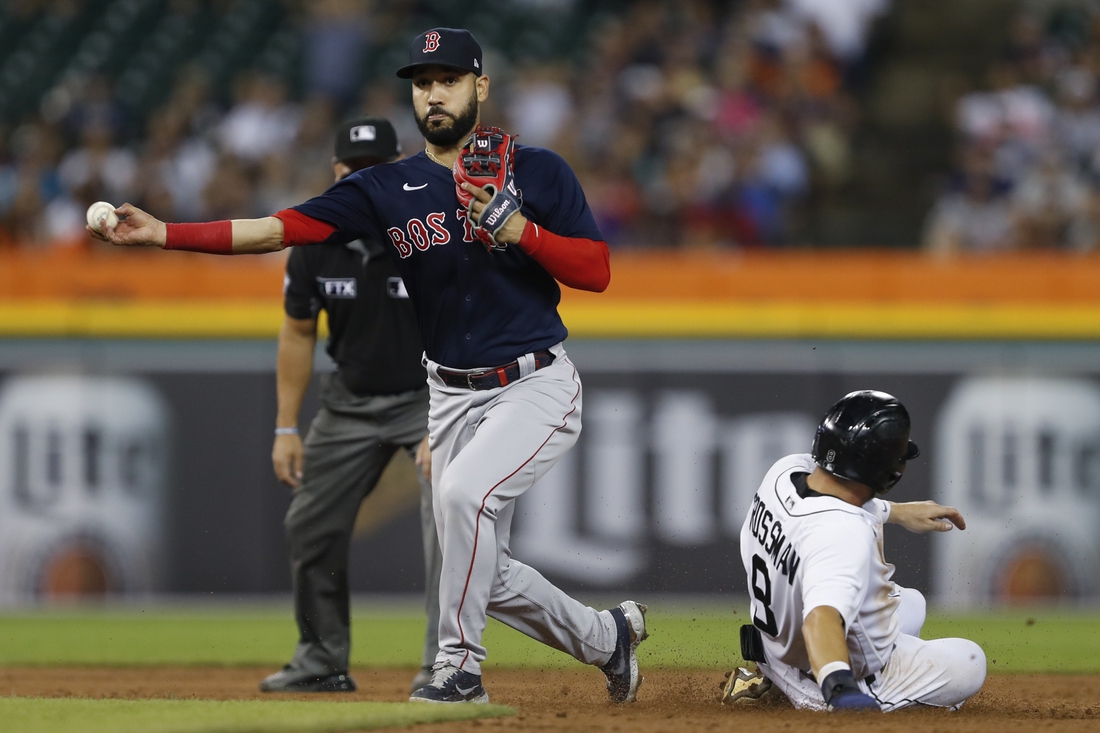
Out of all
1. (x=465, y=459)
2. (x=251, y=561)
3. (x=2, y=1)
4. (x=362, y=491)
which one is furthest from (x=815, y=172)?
(x=2, y=1)

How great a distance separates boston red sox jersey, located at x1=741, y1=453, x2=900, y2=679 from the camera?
14.1ft

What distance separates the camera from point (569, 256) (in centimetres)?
461

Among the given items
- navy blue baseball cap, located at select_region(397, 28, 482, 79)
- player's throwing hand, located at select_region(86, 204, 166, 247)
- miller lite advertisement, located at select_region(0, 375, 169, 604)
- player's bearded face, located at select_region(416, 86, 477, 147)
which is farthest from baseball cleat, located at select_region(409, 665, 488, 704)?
miller lite advertisement, located at select_region(0, 375, 169, 604)

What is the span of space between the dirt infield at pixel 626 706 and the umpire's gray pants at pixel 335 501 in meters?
0.29

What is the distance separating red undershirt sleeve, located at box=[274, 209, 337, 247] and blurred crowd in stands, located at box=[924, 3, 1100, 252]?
6.57 m

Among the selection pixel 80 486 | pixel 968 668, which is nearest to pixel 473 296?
pixel 968 668

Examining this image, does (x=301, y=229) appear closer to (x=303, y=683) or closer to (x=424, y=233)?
(x=424, y=233)

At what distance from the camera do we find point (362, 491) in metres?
6.06

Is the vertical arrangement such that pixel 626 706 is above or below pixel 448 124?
below

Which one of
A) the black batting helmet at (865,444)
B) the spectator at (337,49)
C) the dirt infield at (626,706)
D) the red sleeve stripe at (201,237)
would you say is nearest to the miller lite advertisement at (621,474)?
the dirt infield at (626,706)

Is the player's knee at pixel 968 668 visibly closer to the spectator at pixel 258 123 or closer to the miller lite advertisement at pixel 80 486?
the miller lite advertisement at pixel 80 486

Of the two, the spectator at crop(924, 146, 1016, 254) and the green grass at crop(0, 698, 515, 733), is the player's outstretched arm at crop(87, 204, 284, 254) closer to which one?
the green grass at crop(0, 698, 515, 733)

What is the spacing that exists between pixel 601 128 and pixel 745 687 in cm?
725

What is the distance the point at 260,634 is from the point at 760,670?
160 inches
